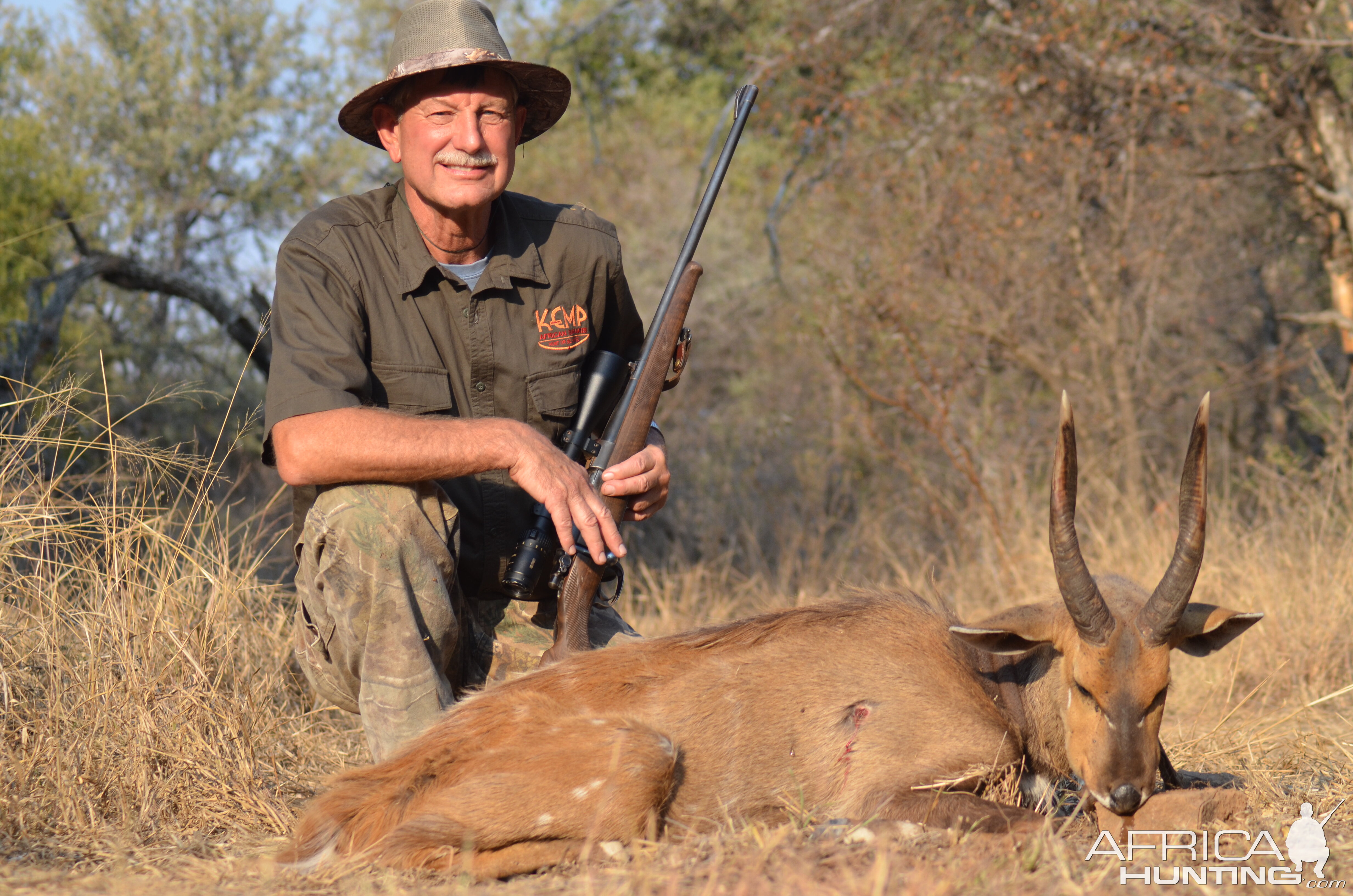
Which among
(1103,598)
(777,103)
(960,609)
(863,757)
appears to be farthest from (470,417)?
(777,103)

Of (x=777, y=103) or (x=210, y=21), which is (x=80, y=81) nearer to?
(x=210, y=21)

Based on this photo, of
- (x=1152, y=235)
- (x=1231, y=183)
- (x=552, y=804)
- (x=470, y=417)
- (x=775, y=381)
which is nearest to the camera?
(x=552, y=804)

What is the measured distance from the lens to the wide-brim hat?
4812 millimetres

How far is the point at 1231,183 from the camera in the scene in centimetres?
1263

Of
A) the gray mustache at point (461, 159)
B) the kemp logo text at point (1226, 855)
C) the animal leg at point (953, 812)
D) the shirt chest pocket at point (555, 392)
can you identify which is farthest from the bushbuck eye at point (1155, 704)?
the gray mustache at point (461, 159)

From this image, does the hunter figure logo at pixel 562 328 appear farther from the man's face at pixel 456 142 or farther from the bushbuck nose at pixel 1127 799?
the bushbuck nose at pixel 1127 799

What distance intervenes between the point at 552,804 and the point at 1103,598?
2.13 m

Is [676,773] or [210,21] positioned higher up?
[210,21]

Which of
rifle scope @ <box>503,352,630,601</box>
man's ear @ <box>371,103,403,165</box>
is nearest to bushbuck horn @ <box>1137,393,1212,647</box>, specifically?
rifle scope @ <box>503,352,630,601</box>

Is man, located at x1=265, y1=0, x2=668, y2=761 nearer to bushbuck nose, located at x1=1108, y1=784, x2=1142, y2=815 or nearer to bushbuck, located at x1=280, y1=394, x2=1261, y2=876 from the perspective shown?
bushbuck, located at x1=280, y1=394, x2=1261, y2=876

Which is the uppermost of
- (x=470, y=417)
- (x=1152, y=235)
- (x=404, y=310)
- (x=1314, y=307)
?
(x=404, y=310)

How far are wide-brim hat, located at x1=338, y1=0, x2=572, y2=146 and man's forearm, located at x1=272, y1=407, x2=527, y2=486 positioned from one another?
4.54 ft

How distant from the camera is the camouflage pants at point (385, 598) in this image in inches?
170

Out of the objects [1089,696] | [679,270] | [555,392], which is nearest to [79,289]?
[555,392]
